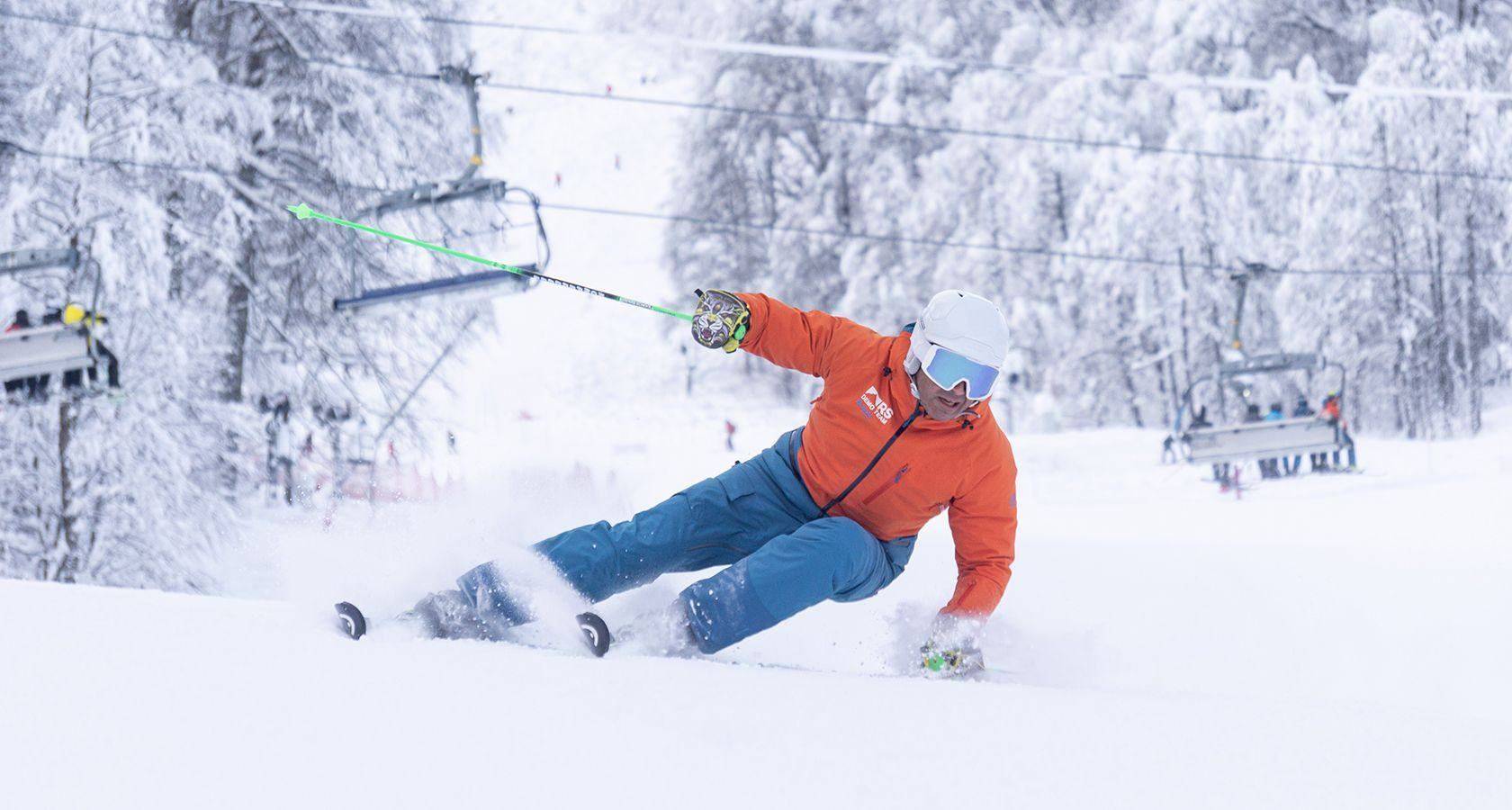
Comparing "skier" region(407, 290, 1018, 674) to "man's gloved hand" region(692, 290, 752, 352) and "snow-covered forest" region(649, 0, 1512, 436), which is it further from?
"snow-covered forest" region(649, 0, 1512, 436)

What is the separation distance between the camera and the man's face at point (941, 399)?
3406mm

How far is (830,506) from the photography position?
3697mm

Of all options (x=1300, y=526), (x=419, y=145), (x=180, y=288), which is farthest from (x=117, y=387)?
(x=1300, y=526)

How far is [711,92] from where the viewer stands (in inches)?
1163

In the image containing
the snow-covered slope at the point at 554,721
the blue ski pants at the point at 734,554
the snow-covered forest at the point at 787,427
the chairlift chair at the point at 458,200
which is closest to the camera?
the snow-covered slope at the point at 554,721

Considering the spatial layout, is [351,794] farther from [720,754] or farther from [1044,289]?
[1044,289]

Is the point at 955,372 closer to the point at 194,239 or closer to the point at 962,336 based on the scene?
the point at 962,336

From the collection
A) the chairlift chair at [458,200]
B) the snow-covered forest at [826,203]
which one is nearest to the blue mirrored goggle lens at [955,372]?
the chairlift chair at [458,200]

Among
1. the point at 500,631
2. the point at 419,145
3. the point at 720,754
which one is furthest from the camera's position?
the point at 419,145

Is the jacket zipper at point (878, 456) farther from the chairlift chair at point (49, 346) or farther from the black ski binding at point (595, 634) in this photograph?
the chairlift chair at point (49, 346)

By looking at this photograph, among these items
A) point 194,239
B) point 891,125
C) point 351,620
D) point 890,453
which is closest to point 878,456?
point 890,453

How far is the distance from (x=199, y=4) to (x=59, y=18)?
142cm

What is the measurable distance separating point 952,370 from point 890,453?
12.6 inches

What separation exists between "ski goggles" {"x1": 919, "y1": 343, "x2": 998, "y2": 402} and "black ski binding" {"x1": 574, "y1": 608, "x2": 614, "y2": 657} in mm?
1150
